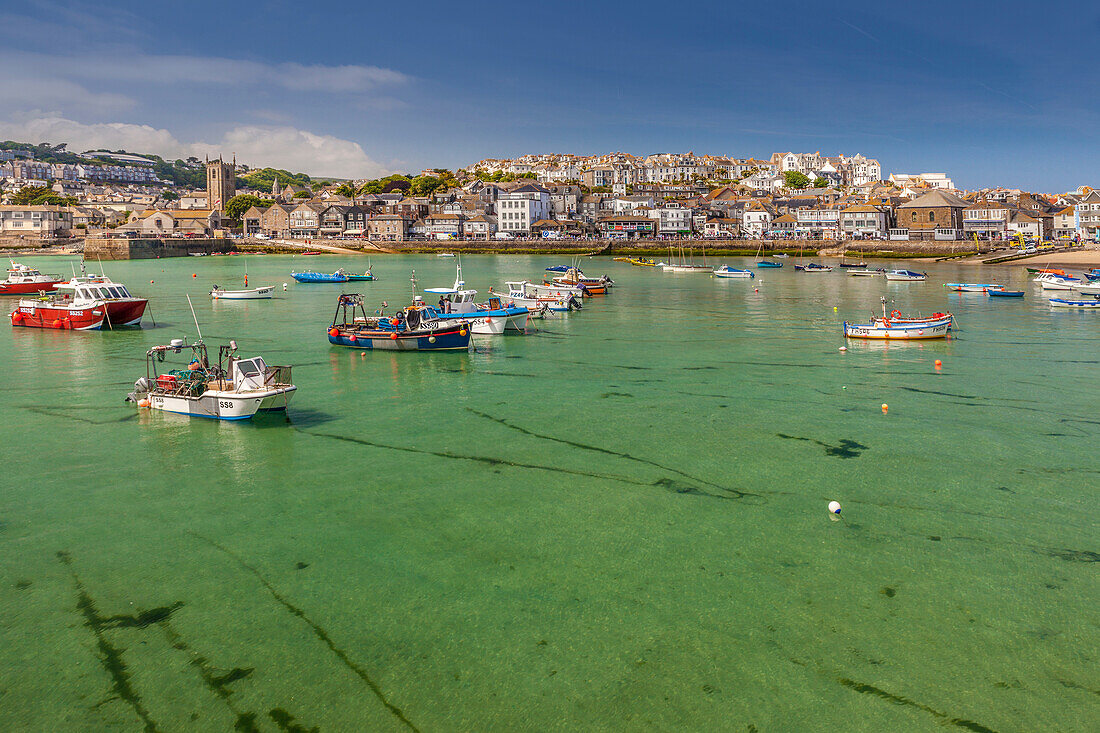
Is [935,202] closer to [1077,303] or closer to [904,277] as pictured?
[904,277]

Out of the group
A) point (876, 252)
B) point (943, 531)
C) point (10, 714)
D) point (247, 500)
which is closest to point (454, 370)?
point (247, 500)

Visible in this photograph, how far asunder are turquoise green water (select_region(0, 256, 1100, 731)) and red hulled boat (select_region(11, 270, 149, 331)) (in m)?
12.3

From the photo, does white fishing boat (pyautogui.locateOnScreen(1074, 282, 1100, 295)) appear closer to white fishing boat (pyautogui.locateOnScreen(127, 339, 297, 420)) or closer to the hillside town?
white fishing boat (pyautogui.locateOnScreen(127, 339, 297, 420))

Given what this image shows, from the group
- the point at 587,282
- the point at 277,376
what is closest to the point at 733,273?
the point at 587,282

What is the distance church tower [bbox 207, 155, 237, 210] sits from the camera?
169625mm

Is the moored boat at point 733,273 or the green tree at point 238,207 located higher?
the green tree at point 238,207

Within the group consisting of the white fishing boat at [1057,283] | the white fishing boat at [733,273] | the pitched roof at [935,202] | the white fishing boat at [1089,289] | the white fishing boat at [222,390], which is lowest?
the white fishing boat at [222,390]

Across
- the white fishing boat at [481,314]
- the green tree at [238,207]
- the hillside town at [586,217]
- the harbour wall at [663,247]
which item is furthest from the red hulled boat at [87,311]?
the green tree at [238,207]

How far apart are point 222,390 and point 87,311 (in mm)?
19971

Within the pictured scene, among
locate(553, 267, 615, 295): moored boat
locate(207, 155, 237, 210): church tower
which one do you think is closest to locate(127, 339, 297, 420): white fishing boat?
locate(553, 267, 615, 295): moored boat

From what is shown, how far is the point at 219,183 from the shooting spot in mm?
171500

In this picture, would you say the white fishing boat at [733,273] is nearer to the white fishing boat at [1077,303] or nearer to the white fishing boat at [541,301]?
the white fishing boat at [1077,303]

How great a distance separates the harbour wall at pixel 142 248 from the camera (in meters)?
104

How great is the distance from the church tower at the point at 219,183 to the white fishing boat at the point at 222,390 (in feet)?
550
